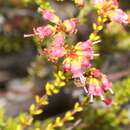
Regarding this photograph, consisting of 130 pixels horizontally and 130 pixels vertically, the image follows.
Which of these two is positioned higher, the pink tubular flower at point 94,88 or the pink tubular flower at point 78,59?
the pink tubular flower at point 78,59

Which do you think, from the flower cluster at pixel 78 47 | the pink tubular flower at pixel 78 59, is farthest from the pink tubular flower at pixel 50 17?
the pink tubular flower at pixel 78 59

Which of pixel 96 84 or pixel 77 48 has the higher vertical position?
pixel 77 48

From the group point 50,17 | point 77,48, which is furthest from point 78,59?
point 50,17

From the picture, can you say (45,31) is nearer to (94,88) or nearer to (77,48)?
(77,48)

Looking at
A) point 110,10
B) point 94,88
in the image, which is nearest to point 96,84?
point 94,88

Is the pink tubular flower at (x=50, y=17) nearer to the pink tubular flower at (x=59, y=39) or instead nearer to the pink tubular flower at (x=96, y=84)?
the pink tubular flower at (x=59, y=39)

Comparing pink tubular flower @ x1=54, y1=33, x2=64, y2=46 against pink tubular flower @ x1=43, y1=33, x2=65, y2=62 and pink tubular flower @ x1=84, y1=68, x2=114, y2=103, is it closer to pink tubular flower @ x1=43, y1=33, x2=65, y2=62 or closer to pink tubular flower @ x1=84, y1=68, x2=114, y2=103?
pink tubular flower @ x1=43, y1=33, x2=65, y2=62

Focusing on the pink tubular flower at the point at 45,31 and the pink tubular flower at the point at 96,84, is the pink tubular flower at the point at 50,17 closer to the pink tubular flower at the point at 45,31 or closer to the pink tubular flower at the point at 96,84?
the pink tubular flower at the point at 45,31

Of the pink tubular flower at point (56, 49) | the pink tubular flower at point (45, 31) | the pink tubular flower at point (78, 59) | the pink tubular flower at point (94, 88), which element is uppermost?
the pink tubular flower at point (45, 31)

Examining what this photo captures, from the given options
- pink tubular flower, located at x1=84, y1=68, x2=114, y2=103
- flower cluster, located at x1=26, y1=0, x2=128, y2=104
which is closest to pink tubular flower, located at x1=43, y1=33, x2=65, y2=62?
flower cluster, located at x1=26, y1=0, x2=128, y2=104

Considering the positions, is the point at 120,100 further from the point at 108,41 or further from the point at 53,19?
the point at 108,41

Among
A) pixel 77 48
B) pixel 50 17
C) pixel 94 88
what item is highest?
pixel 50 17

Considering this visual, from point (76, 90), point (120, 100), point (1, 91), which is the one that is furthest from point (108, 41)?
point (1, 91)
